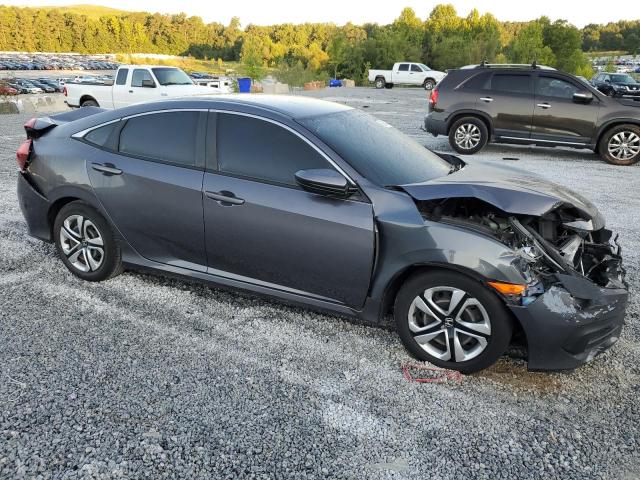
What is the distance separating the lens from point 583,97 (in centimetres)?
1055

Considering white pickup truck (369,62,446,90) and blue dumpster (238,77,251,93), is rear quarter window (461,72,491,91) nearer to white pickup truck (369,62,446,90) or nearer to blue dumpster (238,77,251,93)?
blue dumpster (238,77,251,93)

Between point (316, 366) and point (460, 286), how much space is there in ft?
3.40

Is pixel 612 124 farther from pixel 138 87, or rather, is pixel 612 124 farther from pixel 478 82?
pixel 138 87

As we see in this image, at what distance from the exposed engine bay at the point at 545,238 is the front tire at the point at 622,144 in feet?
25.8

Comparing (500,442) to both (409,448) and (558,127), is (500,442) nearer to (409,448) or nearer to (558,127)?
(409,448)

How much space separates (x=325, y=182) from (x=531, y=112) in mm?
8878

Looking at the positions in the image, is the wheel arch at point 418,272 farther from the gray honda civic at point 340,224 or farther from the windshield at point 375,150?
the windshield at point 375,150

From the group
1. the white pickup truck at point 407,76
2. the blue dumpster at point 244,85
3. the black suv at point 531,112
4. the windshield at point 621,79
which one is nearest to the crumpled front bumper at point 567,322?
the black suv at point 531,112

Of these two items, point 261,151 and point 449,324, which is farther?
point 261,151

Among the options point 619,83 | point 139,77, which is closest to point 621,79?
point 619,83

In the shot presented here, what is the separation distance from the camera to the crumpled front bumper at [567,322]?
3.04 m

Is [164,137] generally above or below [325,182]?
above

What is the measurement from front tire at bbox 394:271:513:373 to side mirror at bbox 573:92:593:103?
900 cm

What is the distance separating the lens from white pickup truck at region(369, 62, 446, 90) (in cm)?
4050
